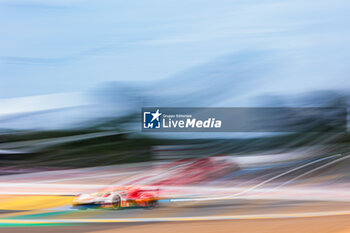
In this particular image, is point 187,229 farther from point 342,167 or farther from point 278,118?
point 342,167

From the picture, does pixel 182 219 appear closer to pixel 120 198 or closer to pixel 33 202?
pixel 120 198

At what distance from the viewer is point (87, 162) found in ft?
4.66

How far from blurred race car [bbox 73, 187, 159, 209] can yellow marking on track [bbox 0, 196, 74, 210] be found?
78 mm

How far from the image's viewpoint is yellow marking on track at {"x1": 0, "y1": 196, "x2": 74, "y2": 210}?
1.44 m

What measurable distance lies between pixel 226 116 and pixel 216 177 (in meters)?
0.35

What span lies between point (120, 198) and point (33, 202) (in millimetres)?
503

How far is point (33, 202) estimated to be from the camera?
57.2 inches

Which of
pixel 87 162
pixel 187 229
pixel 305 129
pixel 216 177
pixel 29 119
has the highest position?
pixel 29 119

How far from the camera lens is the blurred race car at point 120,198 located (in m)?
1.44

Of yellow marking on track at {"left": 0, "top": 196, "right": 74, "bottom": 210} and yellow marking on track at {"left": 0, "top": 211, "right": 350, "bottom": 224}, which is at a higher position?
yellow marking on track at {"left": 0, "top": 196, "right": 74, "bottom": 210}

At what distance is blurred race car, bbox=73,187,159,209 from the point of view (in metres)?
1.44

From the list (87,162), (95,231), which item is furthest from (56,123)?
(95,231)

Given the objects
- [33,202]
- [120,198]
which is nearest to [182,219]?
[120,198]

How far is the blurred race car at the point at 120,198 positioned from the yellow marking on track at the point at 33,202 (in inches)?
3.1
